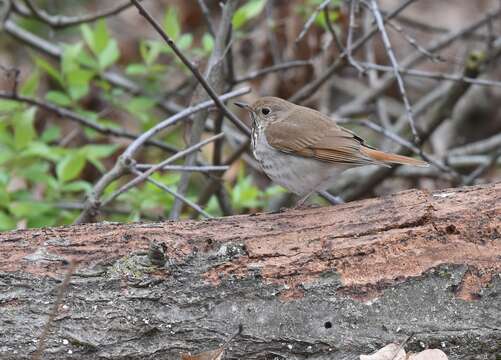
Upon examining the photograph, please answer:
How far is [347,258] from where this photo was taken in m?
2.97

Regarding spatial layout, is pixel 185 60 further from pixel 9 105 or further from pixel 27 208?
pixel 9 105

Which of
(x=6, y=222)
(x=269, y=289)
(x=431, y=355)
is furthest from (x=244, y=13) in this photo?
(x=431, y=355)

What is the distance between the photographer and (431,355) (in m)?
2.67

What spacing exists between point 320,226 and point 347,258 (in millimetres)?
234

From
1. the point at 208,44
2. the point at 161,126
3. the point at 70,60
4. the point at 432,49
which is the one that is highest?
the point at 432,49

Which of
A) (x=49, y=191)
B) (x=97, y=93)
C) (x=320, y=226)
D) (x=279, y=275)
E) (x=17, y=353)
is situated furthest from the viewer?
(x=97, y=93)

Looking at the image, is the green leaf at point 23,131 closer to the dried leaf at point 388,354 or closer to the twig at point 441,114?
the twig at point 441,114

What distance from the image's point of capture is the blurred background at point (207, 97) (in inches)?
183

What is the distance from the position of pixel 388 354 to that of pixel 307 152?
1.62 metres

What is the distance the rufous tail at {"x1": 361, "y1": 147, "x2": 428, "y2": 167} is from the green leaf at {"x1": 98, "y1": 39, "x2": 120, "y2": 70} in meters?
1.93

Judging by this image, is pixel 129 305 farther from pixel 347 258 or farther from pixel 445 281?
pixel 445 281

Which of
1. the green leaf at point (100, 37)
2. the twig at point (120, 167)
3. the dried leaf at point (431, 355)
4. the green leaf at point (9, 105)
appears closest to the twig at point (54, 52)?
the green leaf at point (100, 37)

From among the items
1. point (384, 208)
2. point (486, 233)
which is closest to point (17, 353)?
point (384, 208)

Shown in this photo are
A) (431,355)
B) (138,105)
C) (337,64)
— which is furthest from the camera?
(138,105)
